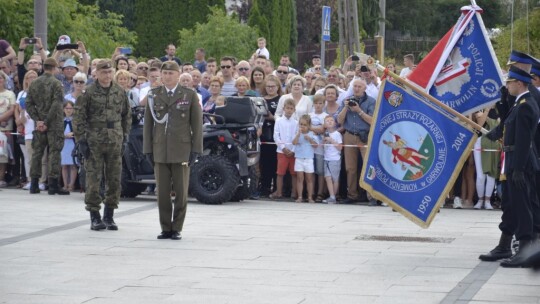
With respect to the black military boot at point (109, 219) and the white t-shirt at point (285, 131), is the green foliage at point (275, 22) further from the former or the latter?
the black military boot at point (109, 219)

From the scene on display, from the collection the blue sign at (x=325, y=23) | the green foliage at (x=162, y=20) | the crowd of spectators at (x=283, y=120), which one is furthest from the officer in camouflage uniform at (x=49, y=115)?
the green foliage at (x=162, y=20)

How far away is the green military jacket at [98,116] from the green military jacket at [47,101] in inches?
181

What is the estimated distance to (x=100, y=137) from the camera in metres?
14.6

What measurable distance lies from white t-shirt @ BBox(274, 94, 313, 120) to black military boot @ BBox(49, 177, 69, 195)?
3.65 m

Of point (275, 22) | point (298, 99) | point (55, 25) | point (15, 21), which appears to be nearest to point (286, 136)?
point (298, 99)

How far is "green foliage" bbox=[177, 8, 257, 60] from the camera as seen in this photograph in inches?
A: 1560

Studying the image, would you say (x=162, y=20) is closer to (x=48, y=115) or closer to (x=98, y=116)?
(x=48, y=115)

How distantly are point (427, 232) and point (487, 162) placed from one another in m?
3.62

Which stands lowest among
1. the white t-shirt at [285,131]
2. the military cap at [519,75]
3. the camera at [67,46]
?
the white t-shirt at [285,131]

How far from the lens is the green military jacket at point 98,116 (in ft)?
47.8

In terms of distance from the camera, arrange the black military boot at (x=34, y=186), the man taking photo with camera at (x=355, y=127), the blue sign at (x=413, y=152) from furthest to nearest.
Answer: the black military boot at (x=34, y=186) → the man taking photo with camera at (x=355, y=127) → the blue sign at (x=413, y=152)

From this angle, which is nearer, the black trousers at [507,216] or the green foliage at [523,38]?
the black trousers at [507,216]

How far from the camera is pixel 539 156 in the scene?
12.0 metres

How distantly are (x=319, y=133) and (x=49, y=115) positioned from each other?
428cm
